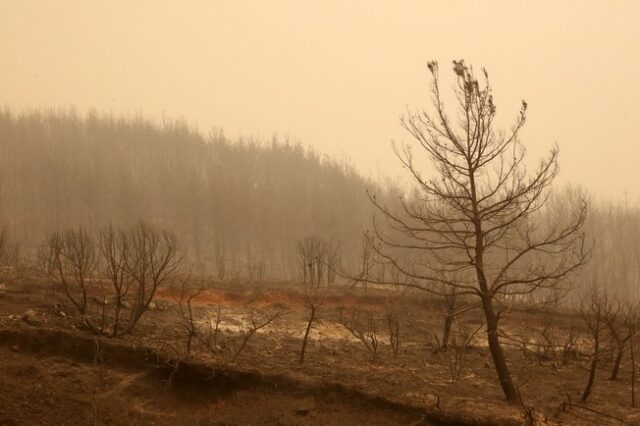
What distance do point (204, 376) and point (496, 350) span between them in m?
4.72

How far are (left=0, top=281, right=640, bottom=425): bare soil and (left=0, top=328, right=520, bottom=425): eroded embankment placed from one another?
17 millimetres

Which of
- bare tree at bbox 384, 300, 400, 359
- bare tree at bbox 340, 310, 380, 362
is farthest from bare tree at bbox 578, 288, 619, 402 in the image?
bare tree at bbox 340, 310, 380, 362

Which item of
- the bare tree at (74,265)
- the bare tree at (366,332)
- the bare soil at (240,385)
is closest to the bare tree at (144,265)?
the bare soil at (240,385)

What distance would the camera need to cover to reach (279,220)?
44.8 metres

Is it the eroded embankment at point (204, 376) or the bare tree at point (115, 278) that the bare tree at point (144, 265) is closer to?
the bare tree at point (115, 278)

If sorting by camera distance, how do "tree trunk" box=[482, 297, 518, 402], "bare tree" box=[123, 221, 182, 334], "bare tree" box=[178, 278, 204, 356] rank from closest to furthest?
1. "tree trunk" box=[482, 297, 518, 402]
2. "bare tree" box=[178, 278, 204, 356]
3. "bare tree" box=[123, 221, 182, 334]

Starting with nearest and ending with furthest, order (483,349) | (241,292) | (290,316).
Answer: (483,349) < (290,316) < (241,292)

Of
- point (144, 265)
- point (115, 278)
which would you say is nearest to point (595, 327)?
point (144, 265)

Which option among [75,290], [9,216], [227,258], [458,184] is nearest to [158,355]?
[458,184]

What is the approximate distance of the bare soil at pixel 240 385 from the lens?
7301 millimetres

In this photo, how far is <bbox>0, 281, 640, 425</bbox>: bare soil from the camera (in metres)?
7.30

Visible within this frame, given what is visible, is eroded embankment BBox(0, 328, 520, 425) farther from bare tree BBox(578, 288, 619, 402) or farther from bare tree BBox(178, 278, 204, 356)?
bare tree BBox(578, 288, 619, 402)

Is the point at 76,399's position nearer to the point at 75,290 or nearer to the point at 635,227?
the point at 75,290

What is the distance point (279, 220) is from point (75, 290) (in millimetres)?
30471
